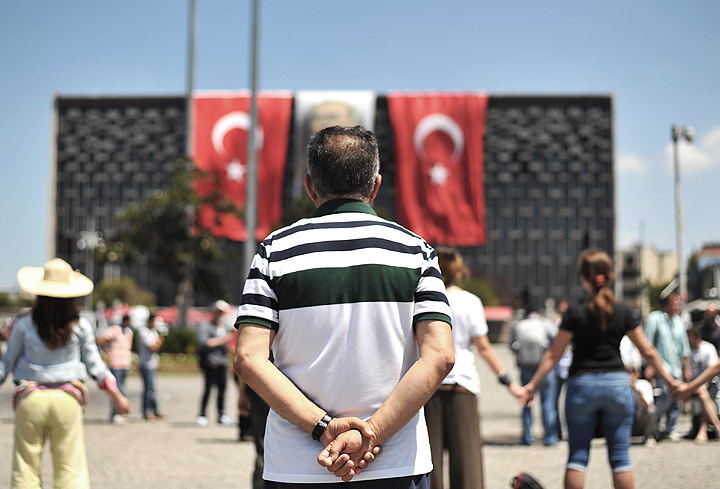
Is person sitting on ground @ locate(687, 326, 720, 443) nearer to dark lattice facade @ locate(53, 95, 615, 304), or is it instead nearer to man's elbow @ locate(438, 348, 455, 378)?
man's elbow @ locate(438, 348, 455, 378)

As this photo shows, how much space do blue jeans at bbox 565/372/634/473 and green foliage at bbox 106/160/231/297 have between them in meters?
31.8

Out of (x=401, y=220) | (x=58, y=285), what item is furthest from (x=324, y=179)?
(x=401, y=220)

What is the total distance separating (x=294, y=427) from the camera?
9.43 feet

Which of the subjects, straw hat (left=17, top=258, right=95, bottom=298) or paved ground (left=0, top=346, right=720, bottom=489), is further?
paved ground (left=0, top=346, right=720, bottom=489)

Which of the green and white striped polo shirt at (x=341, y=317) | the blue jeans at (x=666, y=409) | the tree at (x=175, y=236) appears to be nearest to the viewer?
the green and white striped polo shirt at (x=341, y=317)

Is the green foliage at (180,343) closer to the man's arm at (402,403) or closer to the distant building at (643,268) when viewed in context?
the man's arm at (402,403)

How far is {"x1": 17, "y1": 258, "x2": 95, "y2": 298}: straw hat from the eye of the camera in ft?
17.8

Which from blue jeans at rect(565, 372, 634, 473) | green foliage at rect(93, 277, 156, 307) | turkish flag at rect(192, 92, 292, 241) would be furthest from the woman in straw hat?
green foliage at rect(93, 277, 156, 307)

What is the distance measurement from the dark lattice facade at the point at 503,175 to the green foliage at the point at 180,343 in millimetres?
78527

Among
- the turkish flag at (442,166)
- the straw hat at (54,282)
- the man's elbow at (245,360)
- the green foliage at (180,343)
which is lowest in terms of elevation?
the green foliage at (180,343)

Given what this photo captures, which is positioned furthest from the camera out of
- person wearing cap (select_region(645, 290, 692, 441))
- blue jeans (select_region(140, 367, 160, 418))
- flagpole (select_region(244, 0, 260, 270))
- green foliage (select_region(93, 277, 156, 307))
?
green foliage (select_region(93, 277, 156, 307))

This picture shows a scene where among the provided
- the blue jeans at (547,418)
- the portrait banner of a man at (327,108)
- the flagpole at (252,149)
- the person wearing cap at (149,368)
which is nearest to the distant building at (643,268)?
the portrait banner of a man at (327,108)

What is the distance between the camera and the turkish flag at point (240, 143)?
221ft

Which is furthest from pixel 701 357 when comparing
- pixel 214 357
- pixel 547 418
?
pixel 214 357
